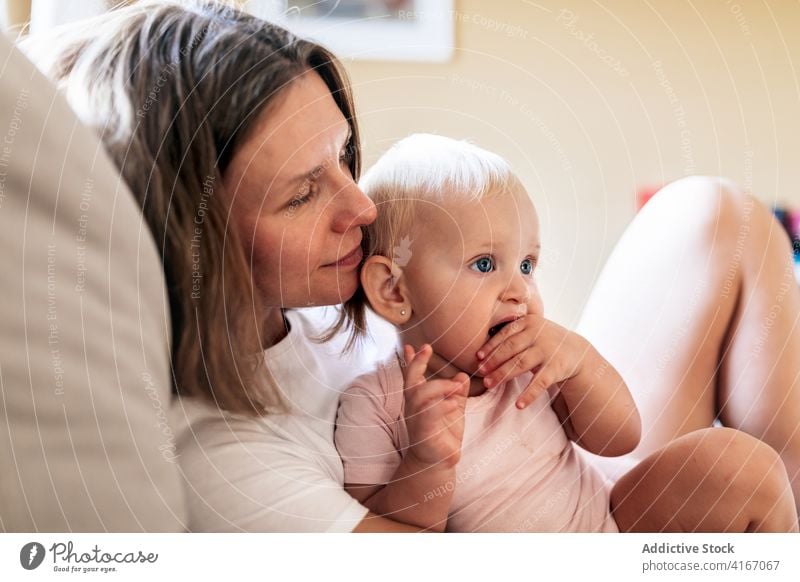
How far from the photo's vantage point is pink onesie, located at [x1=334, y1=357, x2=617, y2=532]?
1.42 feet

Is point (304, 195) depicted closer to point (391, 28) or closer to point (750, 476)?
point (391, 28)

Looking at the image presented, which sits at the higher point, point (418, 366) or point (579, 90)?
point (579, 90)

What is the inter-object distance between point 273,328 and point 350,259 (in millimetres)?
62

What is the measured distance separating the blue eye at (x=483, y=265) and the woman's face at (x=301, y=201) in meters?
0.06

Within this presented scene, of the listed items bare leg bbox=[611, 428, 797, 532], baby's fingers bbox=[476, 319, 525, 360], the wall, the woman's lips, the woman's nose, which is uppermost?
the wall

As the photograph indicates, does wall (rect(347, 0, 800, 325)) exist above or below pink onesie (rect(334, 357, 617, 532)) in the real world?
above

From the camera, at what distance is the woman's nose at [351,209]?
0.43 m

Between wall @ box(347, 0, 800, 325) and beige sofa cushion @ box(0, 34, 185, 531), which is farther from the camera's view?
wall @ box(347, 0, 800, 325)

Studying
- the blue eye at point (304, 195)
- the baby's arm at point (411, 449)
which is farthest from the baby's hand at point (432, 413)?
the blue eye at point (304, 195)

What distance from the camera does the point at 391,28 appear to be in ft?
1.53

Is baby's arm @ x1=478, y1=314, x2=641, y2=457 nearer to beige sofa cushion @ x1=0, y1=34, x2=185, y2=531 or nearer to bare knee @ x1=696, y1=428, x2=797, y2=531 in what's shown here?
bare knee @ x1=696, y1=428, x2=797, y2=531

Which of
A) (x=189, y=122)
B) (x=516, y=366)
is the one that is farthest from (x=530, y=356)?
(x=189, y=122)

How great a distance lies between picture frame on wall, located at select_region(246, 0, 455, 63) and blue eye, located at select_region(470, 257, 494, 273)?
0.12 metres

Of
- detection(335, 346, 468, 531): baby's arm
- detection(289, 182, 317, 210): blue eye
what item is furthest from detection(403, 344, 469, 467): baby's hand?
detection(289, 182, 317, 210): blue eye
